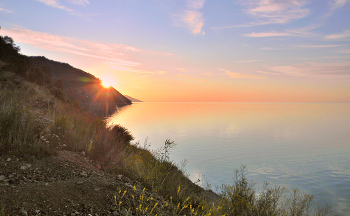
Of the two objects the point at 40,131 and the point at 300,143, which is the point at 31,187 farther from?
the point at 300,143

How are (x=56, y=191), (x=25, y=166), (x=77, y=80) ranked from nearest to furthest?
(x=56, y=191) → (x=25, y=166) → (x=77, y=80)

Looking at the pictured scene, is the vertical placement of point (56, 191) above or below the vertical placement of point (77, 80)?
below

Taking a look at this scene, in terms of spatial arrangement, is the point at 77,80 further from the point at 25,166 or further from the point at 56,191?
the point at 56,191

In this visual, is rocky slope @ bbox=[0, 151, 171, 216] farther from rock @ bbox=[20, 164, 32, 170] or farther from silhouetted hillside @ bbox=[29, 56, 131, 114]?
silhouetted hillside @ bbox=[29, 56, 131, 114]

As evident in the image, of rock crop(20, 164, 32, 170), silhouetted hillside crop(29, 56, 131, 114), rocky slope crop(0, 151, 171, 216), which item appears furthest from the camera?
silhouetted hillside crop(29, 56, 131, 114)

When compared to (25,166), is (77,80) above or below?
above

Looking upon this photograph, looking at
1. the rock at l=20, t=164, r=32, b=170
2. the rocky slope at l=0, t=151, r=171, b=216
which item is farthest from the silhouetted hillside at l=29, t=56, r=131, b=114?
the rock at l=20, t=164, r=32, b=170

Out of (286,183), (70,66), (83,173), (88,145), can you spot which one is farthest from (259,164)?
(70,66)

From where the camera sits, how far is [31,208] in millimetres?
3004

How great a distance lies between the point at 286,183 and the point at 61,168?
1366cm

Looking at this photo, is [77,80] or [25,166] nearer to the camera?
[25,166]

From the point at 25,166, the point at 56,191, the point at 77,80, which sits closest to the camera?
the point at 56,191

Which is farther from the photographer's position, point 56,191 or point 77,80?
point 77,80

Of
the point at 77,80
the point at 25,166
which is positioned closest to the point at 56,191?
the point at 25,166
